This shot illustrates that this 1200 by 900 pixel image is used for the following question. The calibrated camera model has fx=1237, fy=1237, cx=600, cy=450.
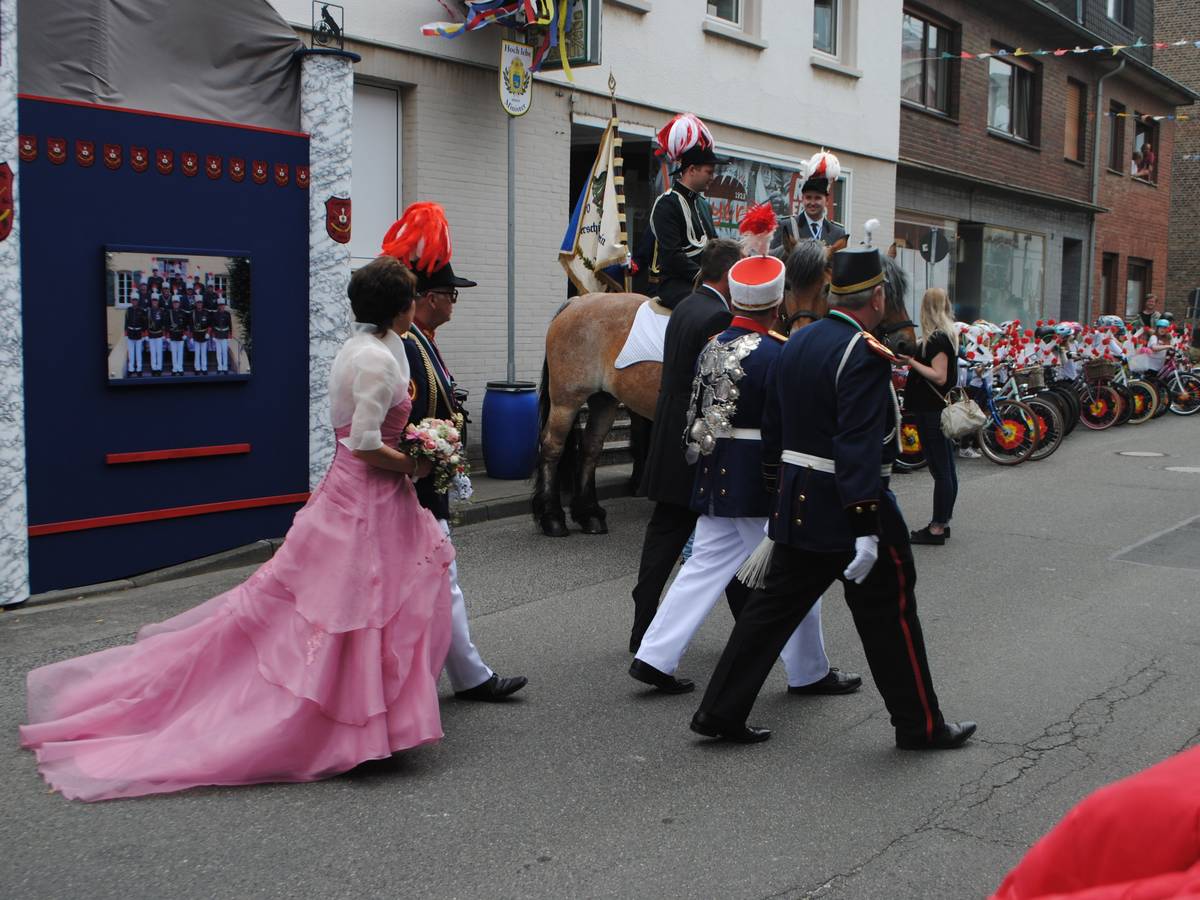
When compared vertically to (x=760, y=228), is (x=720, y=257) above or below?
below

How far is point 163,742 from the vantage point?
4.38m

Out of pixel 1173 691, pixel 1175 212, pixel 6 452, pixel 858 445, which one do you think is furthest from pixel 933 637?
pixel 1175 212

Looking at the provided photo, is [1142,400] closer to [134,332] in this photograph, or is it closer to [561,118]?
[561,118]

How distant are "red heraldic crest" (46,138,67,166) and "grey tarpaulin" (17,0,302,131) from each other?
29 centimetres

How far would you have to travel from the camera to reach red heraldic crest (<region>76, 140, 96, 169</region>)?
729 centimetres

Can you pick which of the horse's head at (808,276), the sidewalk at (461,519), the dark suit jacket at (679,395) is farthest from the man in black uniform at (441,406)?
the horse's head at (808,276)

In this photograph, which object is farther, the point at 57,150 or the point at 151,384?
the point at 151,384

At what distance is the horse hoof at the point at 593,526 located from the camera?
30.3 ft

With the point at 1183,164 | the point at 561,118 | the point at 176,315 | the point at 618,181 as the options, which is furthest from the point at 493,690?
the point at 1183,164

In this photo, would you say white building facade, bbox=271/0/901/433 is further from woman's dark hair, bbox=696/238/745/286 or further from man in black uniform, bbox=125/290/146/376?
woman's dark hair, bbox=696/238/745/286

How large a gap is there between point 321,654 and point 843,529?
189cm

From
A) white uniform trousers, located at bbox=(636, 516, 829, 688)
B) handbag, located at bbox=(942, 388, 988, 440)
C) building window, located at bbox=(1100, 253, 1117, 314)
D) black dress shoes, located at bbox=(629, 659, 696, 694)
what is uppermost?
building window, located at bbox=(1100, 253, 1117, 314)

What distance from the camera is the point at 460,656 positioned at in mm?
5164

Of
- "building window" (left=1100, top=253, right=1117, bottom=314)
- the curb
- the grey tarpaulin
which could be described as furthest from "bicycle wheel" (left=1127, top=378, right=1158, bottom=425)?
the grey tarpaulin
